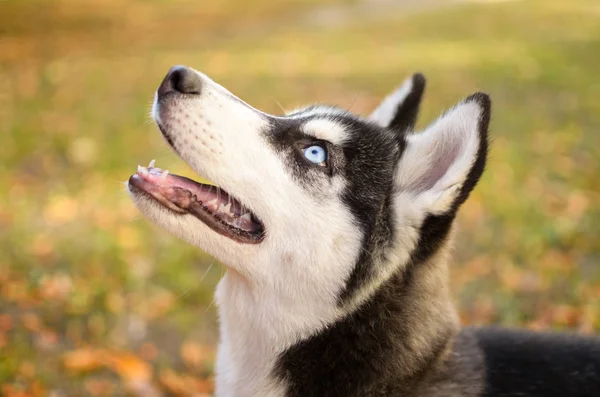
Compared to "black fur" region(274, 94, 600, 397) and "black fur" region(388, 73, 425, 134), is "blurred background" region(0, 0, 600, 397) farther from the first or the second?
"black fur" region(274, 94, 600, 397)

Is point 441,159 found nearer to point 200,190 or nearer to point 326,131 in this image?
point 326,131

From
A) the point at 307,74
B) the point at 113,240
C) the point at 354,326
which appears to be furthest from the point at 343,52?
the point at 354,326

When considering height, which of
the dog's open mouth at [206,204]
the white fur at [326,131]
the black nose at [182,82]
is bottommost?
the dog's open mouth at [206,204]

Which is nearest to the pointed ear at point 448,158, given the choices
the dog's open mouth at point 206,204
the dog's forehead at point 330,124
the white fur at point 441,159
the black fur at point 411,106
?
the white fur at point 441,159

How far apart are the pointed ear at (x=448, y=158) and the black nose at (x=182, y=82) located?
1111 millimetres

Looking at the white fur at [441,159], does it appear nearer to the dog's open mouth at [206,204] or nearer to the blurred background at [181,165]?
the dog's open mouth at [206,204]

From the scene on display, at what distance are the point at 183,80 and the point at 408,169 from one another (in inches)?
47.5

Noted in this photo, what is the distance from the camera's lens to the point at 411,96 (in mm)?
3973

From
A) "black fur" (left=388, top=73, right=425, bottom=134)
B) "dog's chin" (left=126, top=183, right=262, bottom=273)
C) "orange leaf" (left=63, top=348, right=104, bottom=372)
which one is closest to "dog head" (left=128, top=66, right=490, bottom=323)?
"dog's chin" (left=126, top=183, right=262, bottom=273)

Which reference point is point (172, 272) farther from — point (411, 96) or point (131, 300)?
point (411, 96)

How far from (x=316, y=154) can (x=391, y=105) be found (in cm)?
94

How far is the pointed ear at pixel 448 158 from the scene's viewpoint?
2.92 meters

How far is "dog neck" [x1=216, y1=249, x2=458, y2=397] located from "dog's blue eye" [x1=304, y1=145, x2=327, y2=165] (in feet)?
2.23

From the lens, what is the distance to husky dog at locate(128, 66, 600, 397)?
3.09m
